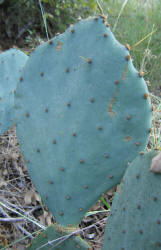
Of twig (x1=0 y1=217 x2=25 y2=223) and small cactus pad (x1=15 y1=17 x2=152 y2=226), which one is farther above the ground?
small cactus pad (x1=15 y1=17 x2=152 y2=226)

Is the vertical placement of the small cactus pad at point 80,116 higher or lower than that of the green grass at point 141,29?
lower

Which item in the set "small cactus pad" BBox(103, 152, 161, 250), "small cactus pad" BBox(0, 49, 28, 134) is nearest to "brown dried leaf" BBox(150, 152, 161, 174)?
"small cactus pad" BBox(103, 152, 161, 250)

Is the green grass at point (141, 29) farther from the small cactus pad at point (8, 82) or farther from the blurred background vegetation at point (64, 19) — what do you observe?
the small cactus pad at point (8, 82)

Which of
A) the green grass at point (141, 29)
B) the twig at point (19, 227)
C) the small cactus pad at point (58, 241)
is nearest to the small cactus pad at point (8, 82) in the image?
the twig at point (19, 227)

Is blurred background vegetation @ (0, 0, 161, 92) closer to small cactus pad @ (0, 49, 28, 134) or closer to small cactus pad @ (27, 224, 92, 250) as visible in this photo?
small cactus pad @ (0, 49, 28, 134)

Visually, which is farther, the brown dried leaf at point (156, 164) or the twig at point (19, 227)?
the twig at point (19, 227)

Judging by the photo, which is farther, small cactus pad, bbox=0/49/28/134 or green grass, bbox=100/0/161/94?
green grass, bbox=100/0/161/94

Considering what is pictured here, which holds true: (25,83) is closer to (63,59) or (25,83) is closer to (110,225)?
(63,59)
